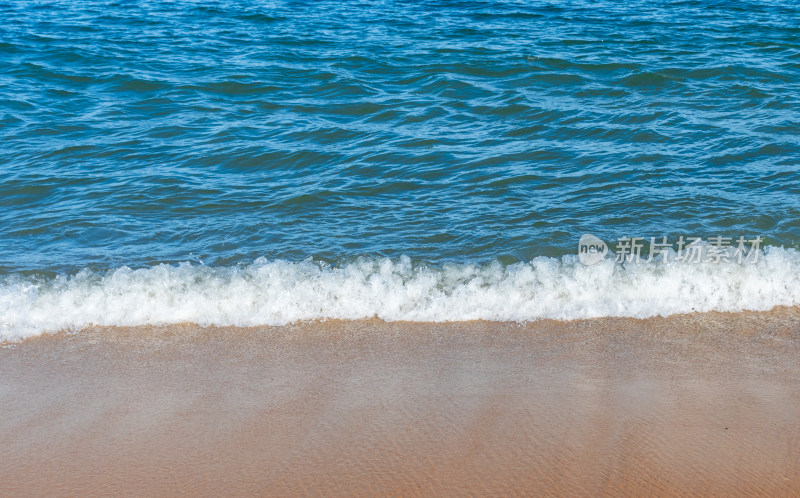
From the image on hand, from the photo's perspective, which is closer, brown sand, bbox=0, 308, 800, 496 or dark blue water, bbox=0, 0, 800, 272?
brown sand, bbox=0, 308, 800, 496

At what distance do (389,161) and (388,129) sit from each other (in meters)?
0.87

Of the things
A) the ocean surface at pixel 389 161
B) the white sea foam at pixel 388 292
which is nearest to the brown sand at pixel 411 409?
the white sea foam at pixel 388 292

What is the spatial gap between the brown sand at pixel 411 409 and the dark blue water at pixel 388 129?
3.41 feet

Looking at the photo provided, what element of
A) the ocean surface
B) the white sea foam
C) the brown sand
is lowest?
the brown sand

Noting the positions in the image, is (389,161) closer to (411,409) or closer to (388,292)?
(388,292)

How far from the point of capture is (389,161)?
6383 millimetres

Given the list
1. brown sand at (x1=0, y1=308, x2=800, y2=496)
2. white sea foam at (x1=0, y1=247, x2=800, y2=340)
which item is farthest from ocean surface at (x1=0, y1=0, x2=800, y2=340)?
brown sand at (x1=0, y1=308, x2=800, y2=496)

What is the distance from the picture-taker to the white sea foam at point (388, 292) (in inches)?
163

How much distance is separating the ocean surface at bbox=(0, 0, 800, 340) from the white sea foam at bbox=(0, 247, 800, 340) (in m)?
0.02

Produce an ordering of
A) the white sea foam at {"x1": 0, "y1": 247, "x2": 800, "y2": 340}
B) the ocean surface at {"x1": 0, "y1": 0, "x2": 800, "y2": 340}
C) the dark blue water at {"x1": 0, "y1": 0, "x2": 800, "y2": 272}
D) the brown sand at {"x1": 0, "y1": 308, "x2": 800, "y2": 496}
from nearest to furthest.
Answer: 1. the brown sand at {"x1": 0, "y1": 308, "x2": 800, "y2": 496}
2. the white sea foam at {"x1": 0, "y1": 247, "x2": 800, "y2": 340}
3. the ocean surface at {"x1": 0, "y1": 0, "x2": 800, "y2": 340}
4. the dark blue water at {"x1": 0, "y1": 0, "x2": 800, "y2": 272}

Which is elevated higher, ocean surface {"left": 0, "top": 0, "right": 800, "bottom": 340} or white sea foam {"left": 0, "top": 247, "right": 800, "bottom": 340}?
ocean surface {"left": 0, "top": 0, "right": 800, "bottom": 340}

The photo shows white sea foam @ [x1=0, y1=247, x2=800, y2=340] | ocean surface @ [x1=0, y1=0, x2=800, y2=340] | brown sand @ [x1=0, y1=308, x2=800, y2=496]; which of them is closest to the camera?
brown sand @ [x1=0, y1=308, x2=800, y2=496]

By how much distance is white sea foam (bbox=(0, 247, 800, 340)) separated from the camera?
4.13 metres

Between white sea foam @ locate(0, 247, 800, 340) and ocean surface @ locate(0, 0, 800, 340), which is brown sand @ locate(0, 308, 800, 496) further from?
ocean surface @ locate(0, 0, 800, 340)
